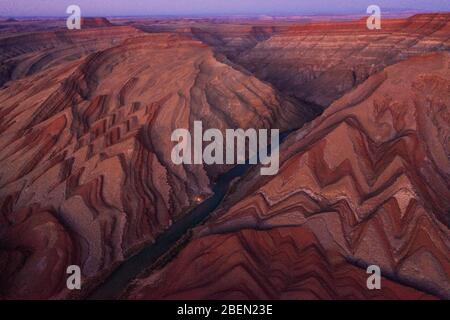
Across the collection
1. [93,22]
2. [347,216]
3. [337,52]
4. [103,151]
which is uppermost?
[93,22]

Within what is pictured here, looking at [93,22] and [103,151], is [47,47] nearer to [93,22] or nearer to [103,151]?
[93,22]

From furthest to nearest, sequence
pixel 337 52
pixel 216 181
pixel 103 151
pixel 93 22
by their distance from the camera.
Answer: pixel 93 22
pixel 337 52
pixel 216 181
pixel 103 151

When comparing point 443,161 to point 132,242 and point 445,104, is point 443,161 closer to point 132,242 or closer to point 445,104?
point 445,104

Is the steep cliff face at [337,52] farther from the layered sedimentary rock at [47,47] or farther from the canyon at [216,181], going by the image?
the layered sedimentary rock at [47,47]

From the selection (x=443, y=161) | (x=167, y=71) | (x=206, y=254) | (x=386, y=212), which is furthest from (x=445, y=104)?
(x=167, y=71)

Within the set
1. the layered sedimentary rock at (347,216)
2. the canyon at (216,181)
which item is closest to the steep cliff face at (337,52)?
the canyon at (216,181)

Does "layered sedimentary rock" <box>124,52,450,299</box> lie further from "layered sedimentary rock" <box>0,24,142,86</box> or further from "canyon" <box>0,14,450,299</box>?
"layered sedimentary rock" <box>0,24,142,86</box>

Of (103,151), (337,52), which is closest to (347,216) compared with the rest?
(103,151)
